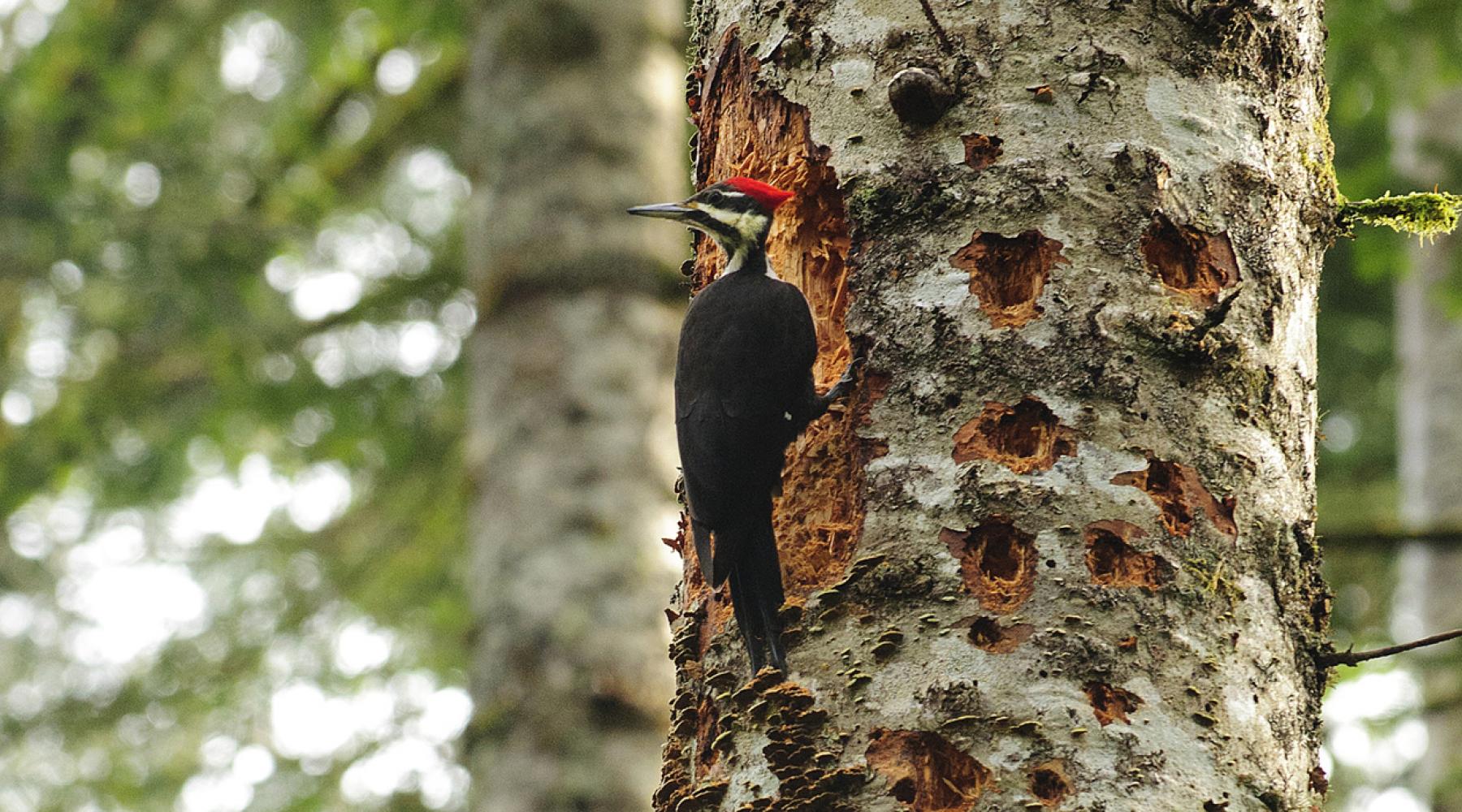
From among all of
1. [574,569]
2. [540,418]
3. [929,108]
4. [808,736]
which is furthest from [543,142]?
[808,736]

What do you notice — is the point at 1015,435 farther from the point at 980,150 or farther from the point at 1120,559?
the point at 980,150

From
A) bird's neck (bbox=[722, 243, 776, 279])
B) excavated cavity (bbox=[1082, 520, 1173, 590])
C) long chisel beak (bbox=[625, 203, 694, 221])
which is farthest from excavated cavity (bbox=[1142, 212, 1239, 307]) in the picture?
long chisel beak (bbox=[625, 203, 694, 221])

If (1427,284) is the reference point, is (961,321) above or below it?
below

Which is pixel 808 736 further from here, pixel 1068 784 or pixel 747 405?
pixel 747 405

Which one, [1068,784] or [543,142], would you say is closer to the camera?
[1068,784]

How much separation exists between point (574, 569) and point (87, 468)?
4449 millimetres

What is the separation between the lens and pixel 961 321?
2.11 m

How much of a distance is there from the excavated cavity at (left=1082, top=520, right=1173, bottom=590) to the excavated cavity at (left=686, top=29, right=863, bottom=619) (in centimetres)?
32

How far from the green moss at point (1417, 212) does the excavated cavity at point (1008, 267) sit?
0.79 metres

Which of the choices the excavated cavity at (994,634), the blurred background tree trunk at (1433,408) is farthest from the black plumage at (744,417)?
the blurred background tree trunk at (1433,408)

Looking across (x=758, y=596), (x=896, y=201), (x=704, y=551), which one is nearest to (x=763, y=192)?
(x=896, y=201)

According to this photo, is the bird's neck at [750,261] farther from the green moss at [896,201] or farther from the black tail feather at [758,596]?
the black tail feather at [758,596]

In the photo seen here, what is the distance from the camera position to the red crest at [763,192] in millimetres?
2471

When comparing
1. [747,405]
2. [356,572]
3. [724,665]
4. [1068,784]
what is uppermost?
[356,572]
